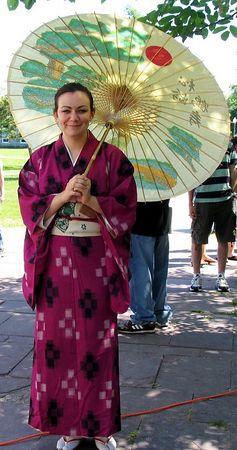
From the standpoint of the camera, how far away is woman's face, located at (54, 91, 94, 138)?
2594 mm

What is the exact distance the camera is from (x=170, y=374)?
12.1 ft

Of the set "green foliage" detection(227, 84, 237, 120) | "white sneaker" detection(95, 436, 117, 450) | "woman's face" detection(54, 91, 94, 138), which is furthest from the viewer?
"green foliage" detection(227, 84, 237, 120)

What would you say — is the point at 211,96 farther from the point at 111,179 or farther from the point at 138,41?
the point at 111,179

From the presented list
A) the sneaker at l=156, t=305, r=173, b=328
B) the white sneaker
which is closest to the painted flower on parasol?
the white sneaker

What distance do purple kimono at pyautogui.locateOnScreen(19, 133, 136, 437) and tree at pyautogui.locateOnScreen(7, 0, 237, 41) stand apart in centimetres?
255

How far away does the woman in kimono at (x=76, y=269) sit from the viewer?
8.54 ft

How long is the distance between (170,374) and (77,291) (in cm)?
138

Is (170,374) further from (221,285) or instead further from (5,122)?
(5,122)

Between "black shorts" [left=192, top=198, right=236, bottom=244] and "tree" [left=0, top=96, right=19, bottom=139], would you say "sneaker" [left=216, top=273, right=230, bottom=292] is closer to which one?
"black shorts" [left=192, top=198, right=236, bottom=244]

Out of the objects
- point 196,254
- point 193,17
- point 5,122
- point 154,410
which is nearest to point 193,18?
point 193,17

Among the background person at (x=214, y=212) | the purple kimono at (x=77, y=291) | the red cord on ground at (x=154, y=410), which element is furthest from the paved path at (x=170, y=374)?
the background person at (x=214, y=212)

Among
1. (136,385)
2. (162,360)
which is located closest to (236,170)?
(162,360)

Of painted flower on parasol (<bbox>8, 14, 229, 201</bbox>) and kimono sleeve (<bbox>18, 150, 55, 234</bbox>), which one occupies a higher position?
painted flower on parasol (<bbox>8, 14, 229, 201</bbox>)

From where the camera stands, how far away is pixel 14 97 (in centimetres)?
313
